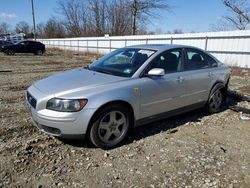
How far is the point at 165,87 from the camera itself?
4457 millimetres

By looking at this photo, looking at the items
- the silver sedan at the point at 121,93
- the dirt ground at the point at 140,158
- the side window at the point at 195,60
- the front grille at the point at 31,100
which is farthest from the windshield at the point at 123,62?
the front grille at the point at 31,100

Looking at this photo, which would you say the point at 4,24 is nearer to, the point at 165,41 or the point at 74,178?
the point at 165,41

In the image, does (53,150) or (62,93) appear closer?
(62,93)

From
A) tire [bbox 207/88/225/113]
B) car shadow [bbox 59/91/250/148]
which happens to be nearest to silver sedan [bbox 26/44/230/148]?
tire [bbox 207/88/225/113]

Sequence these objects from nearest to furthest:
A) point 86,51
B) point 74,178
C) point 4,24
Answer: point 74,178 < point 86,51 < point 4,24

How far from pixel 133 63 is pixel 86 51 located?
25.7m

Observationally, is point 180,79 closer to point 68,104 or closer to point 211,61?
point 211,61

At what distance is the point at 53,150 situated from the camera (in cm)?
389

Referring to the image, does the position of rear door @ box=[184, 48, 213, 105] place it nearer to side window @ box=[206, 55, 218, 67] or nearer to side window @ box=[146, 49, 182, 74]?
side window @ box=[206, 55, 218, 67]

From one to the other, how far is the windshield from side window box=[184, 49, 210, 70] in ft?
2.82

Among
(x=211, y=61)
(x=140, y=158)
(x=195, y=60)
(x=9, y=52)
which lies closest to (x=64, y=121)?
(x=140, y=158)

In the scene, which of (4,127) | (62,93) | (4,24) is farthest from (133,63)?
(4,24)

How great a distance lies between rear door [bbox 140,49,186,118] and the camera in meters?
4.22

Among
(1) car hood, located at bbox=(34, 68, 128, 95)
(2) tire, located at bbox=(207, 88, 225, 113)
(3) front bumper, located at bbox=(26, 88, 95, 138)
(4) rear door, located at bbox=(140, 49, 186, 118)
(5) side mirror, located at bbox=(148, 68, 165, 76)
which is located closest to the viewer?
(3) front bumper, located at bbox=(26, 88, 95, 138)
